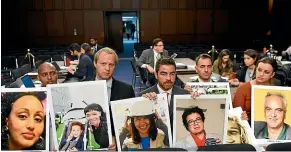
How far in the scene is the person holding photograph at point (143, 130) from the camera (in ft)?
6.83

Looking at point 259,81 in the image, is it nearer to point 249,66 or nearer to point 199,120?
point 199,120

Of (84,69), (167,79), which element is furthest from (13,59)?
(167,79)

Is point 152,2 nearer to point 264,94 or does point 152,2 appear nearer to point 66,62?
point 66,62

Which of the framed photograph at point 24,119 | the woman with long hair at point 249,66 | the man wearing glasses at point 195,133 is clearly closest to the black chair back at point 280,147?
the man wearing glasses at point 195,133

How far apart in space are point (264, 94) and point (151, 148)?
984mm

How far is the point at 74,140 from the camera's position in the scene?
6.73 feet

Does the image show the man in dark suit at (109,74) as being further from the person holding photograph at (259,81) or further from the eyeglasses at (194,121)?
the person holding photograph at (259,81)

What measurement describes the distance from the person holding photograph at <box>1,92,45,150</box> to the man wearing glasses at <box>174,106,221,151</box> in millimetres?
996

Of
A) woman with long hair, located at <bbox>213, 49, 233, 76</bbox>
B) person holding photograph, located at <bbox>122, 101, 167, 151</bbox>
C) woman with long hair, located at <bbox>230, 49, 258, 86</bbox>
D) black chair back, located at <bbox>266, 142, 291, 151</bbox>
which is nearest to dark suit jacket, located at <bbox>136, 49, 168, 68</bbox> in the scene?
woman with long hair, located at <bbox>213, 49, 233, 76</bbox>

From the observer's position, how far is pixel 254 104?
227 centimetres

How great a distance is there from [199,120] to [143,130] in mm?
424

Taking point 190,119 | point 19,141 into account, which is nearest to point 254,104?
point 190,119

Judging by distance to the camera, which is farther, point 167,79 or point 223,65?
point 223,65

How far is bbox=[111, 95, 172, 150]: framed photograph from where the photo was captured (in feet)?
6.85
